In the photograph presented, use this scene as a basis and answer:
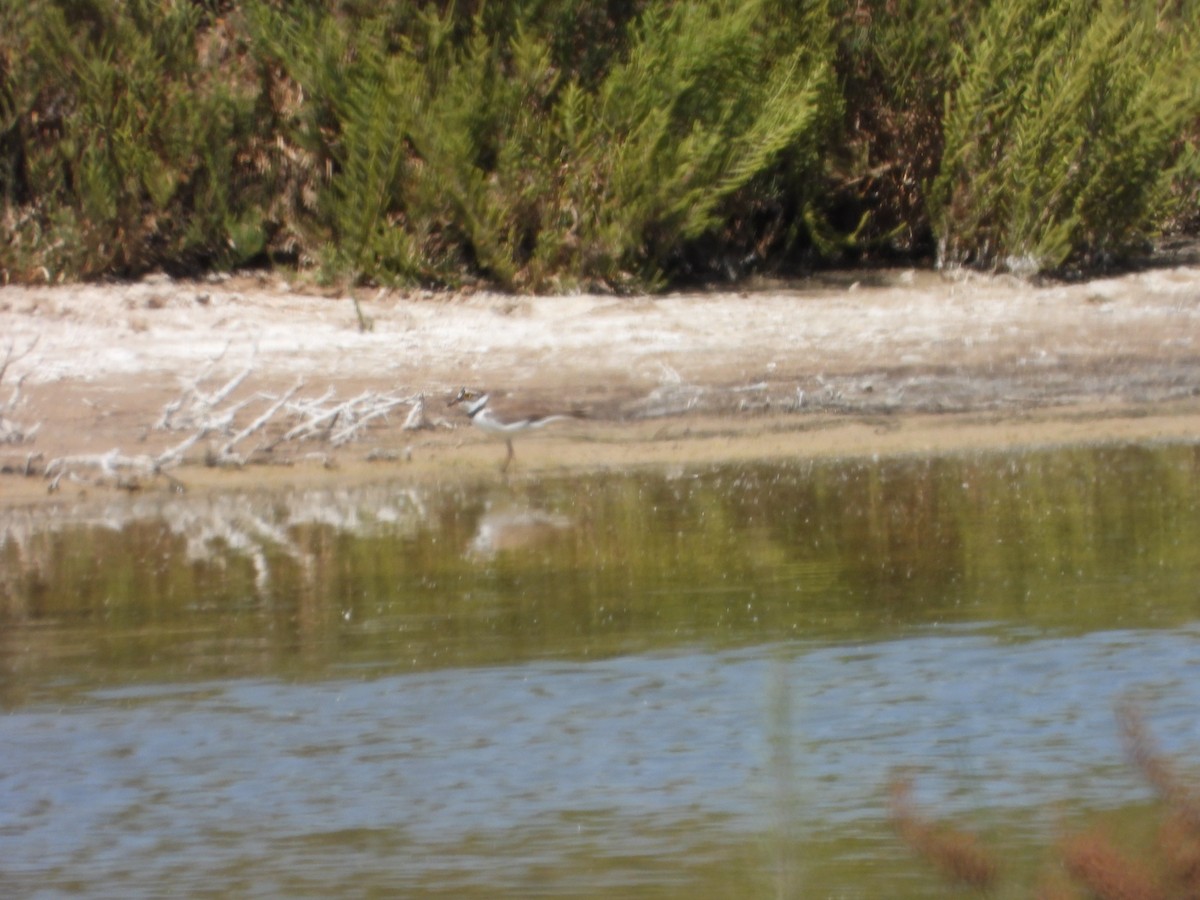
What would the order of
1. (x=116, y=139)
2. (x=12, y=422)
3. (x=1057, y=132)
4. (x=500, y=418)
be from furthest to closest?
(x=1057, y=132)
(x=116, y=139)
(x=12, y=422)
(x=500, y=418)

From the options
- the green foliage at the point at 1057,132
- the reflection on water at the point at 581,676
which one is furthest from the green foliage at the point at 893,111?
the reflection on water at the point at 581,676

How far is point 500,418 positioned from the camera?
29.3 feet

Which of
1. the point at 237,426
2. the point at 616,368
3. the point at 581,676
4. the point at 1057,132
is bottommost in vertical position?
the point at 237,426

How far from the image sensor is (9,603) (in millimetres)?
6855

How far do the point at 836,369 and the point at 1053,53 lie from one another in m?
3.13

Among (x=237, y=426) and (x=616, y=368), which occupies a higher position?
(x=616, y=368)

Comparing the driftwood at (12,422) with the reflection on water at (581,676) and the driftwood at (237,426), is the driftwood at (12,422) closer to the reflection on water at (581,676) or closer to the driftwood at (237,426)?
the driftwood at (237,426)

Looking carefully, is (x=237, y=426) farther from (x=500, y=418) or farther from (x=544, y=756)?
(x=544, y=756)

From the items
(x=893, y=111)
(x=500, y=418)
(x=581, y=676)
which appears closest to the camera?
(x=581, y=676)

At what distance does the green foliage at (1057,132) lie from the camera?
11.6 m

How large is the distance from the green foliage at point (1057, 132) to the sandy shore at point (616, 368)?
0.68m

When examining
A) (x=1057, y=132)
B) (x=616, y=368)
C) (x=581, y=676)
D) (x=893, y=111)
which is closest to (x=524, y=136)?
(x=616, y=368)

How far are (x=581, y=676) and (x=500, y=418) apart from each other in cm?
354

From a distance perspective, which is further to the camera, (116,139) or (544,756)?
(116,139)
